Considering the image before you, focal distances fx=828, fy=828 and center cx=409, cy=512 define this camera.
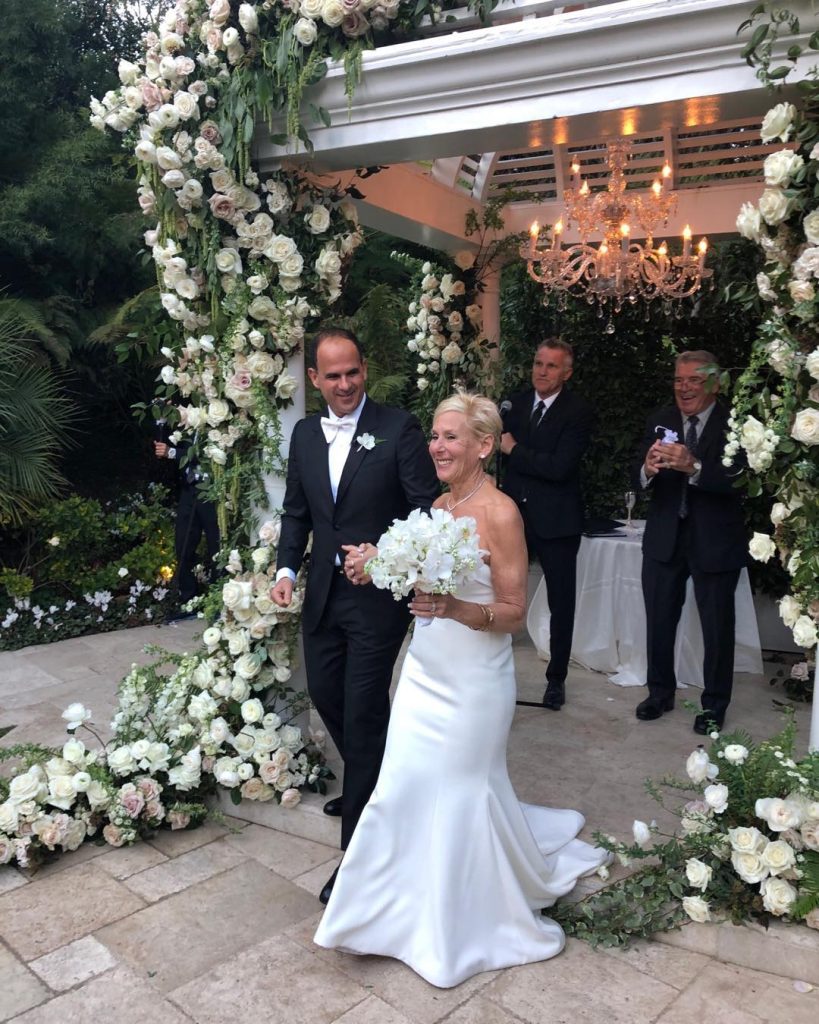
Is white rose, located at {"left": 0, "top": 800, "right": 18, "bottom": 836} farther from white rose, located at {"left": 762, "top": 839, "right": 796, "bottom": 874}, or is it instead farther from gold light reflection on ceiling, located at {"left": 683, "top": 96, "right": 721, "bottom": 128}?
gold light reflection on ceiling, located at {"left": 683, "top": 96, "right": 721, "bottom": 128}

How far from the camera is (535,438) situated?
4.93m

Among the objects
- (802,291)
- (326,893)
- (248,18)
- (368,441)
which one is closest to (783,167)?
(802,291)

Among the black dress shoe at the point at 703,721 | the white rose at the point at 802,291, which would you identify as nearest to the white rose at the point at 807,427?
the white rose at the point at 802,291

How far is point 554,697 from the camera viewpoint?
16.0 ft

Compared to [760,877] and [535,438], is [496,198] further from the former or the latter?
[760,877]

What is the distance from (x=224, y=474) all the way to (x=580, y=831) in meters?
2.21

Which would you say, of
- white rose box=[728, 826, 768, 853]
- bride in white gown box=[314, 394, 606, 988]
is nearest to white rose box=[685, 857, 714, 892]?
white rose box=[728, 826, 768, 853]

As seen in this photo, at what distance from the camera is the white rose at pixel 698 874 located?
9.16 feet

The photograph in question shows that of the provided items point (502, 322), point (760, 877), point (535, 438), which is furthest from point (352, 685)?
point (502, 322)

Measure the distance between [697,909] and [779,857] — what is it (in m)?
0.32

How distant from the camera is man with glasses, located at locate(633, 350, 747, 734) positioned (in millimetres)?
4281

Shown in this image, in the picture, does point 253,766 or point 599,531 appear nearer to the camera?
point 253,766

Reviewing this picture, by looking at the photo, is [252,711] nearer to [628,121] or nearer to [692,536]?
[692,536]

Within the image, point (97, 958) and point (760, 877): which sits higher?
Answer: point (760, 877)
